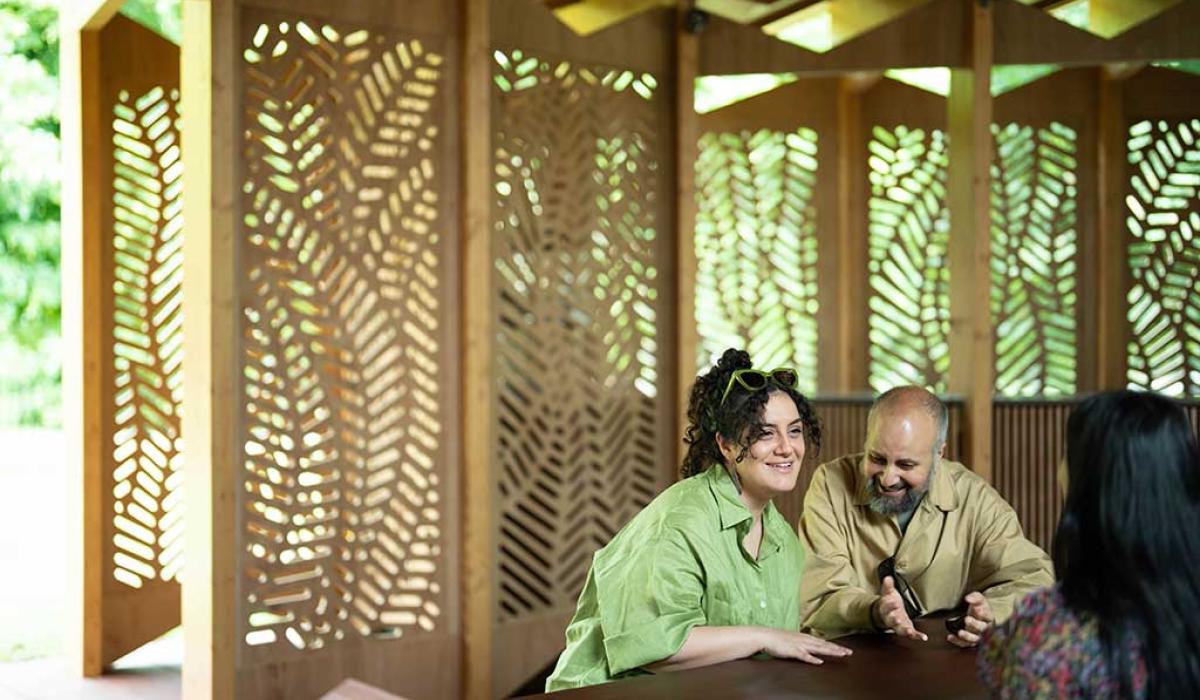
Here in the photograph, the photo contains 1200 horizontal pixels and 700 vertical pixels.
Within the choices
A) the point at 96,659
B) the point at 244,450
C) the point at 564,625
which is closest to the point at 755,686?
the point at 244,450

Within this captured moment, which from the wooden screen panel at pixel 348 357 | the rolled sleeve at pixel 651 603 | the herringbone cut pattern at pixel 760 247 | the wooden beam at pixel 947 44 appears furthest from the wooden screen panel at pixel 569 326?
the rolled sleeve at pixel 651 603

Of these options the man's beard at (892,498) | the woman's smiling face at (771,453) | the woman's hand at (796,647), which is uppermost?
the woman's smiling face at (771,453)

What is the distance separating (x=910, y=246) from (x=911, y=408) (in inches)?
178

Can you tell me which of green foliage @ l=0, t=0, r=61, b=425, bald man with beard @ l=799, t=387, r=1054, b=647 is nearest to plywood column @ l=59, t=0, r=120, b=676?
bald man with beard @ l=799, t=387, r=1054, b=647

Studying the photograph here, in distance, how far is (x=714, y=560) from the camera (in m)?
3.28

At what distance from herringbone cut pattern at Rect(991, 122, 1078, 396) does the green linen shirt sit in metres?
5.09

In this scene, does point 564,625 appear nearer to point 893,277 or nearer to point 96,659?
point 96,659

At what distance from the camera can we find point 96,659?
6539 mm

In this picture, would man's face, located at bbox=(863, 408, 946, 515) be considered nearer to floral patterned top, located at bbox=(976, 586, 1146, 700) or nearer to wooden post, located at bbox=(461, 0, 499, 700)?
floral patterned top, located at bbox=(976, 586, 1146, 700)

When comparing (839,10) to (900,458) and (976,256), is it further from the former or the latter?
(900,458)

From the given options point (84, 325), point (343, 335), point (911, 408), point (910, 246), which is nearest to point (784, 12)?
point (910, 246)

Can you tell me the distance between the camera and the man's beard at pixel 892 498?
3959 mm

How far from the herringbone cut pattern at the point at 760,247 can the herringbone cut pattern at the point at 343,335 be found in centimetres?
262

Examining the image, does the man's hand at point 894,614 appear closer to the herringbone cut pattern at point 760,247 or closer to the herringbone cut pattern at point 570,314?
the herringbone cut pattern at point 570,314
